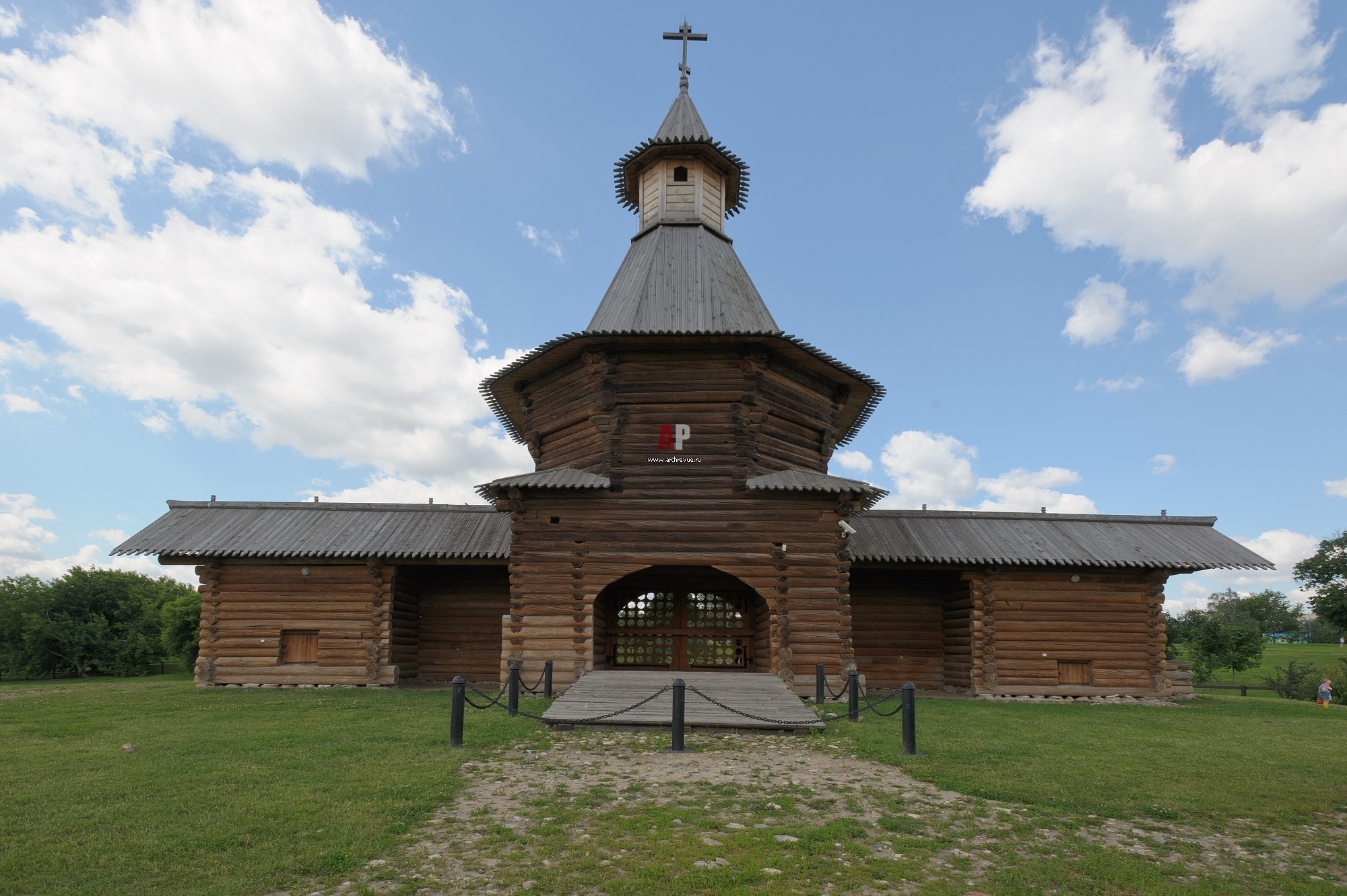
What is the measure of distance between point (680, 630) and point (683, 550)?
3287 millimetres

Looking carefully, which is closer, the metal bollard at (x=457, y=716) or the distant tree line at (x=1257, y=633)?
the metal bollard at (x=457, y=716)

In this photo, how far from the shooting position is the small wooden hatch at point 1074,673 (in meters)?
20.1

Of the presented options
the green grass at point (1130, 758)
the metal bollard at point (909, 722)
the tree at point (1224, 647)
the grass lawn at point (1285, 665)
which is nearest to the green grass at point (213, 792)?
the metal bollard at point (909, 722)

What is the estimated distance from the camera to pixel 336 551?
20531 millimetres

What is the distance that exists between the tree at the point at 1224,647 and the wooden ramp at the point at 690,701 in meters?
32.1

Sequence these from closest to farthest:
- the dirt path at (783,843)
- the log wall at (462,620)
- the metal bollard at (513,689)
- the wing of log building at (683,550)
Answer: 1. the dirt path at (783,843)
2. the metal bollard at (513,689)
3. the wing of log building at (683,550)
4. the log wall at (462,620)

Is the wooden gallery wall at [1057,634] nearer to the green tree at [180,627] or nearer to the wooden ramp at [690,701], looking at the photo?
the wooden ramp at [690,701]

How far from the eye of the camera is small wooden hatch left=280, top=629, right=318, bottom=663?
2062cm

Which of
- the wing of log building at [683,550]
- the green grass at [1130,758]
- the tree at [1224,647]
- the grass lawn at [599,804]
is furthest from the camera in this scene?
the tree at [1224,647]

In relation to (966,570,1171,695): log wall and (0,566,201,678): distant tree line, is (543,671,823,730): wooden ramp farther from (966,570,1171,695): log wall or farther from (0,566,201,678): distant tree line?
(0,566,201,678): distant tree line

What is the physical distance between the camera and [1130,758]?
1108 cm

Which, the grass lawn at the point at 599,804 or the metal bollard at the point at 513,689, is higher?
the metal bollard at the point at 513,689

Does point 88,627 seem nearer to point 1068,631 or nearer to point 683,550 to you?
point 683,550

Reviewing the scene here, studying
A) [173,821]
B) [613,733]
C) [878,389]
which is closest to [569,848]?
[173,821]
